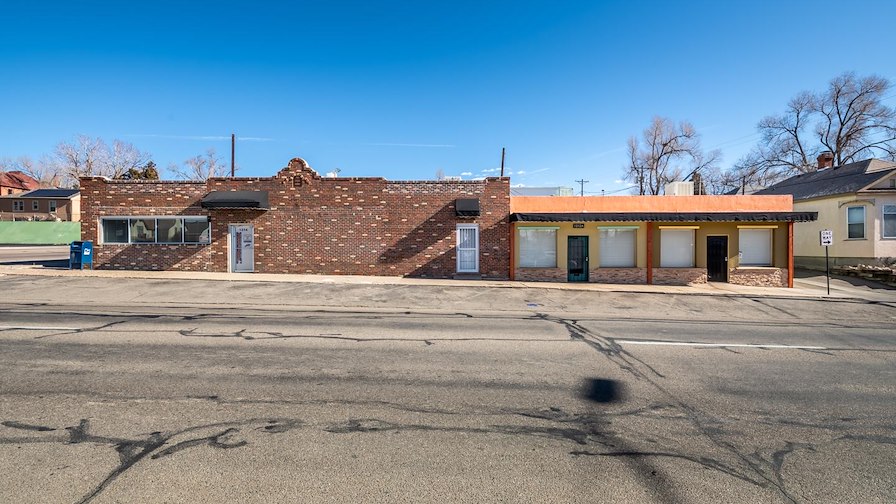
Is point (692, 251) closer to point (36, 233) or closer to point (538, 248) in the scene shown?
point (538, 248)

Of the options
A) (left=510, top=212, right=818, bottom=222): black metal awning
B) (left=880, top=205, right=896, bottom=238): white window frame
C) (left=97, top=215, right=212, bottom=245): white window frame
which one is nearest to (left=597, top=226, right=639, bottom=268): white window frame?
(left=510, top=212, right=818, bottom=222): black metal awning

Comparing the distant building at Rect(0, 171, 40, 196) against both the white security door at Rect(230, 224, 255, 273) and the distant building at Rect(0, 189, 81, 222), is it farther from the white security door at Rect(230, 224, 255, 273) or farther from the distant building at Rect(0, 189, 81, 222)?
the white security door at Rect(230, 224, 255, 273)

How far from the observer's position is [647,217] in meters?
17.6

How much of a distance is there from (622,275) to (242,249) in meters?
16.8

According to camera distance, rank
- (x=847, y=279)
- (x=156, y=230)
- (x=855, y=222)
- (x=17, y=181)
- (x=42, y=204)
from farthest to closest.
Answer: (x=17, y=181)
(x=42, y=204)
(x=855, y=222)
(x=847, y=279)
(x=156, y=230)

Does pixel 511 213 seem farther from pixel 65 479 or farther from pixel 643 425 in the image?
pixel 65 479

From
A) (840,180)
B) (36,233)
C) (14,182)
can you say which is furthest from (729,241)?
(14,182)

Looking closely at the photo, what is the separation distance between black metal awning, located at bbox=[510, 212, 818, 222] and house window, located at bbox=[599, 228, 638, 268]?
1.09 meters

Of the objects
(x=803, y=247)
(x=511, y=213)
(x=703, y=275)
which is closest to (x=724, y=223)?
(x=703, y=275)

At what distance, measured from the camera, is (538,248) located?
18750 mm

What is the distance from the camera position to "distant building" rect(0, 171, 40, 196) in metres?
67.7

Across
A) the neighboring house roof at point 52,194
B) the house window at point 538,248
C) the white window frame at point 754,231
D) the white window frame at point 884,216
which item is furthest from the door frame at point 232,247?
the neighboring house roof at point 52,194

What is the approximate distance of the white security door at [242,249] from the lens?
62.4ft

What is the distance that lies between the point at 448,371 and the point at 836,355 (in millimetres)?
6965
